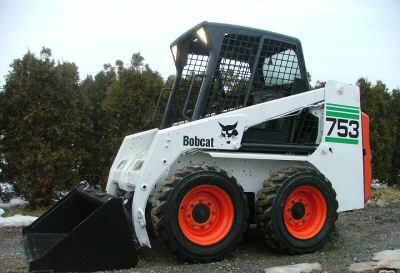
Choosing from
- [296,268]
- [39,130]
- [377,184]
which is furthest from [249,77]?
[377,184]

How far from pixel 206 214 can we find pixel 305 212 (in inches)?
46.4

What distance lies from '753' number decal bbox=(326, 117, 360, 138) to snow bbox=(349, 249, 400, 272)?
1457mm

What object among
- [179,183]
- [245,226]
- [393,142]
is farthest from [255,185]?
[393,142]

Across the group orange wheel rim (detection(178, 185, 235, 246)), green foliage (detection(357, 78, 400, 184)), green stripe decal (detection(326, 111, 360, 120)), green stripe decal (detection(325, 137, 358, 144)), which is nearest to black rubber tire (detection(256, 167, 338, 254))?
orange wheel rim (detection(178, 185, 235, 246))

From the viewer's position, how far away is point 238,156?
489 centimetres

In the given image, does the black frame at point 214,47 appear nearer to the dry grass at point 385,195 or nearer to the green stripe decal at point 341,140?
the green stripe decal at point 341,140

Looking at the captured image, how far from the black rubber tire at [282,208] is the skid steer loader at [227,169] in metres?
0.01

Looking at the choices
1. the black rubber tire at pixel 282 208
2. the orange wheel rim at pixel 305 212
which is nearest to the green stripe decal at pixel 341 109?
the black rubber tire at pixel 282 208

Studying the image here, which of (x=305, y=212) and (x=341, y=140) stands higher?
(x=341, y=140)

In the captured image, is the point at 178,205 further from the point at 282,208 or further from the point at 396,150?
the point at 396,150

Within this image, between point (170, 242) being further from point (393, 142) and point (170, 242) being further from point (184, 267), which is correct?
point (393, 142)

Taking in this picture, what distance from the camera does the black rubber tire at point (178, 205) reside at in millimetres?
4336

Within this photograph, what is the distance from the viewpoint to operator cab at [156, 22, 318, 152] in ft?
16.9

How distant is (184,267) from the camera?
4.33 metres
